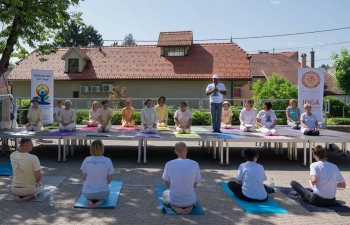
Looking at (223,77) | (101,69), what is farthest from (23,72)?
(223,77)

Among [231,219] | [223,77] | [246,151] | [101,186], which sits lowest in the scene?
[231,219]

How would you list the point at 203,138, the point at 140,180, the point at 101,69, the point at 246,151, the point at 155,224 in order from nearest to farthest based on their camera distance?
the point at 155,224 < the point at 246,151 < the point at 140,180 < the point at 203,138 < the point at 101,69

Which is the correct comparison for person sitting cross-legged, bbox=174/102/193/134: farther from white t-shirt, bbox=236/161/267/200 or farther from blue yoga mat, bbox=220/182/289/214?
white t-shirt, bbox=236/161/267/200

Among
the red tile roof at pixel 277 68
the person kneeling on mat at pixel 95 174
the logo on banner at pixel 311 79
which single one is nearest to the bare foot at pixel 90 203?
the person kneeling on mat at pixel 95 174

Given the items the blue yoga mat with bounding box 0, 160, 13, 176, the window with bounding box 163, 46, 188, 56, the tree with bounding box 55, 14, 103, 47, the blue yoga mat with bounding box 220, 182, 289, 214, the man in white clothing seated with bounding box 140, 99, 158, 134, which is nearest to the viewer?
the blue yoga mat with bounding box 220, 182, 289, 214

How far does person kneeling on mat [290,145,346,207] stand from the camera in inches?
210

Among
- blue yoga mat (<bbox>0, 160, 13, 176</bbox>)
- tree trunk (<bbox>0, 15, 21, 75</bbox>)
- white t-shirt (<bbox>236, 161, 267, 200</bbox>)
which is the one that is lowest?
blue yoga mat (<bbox>0, 160, 13, 176</bbox>)

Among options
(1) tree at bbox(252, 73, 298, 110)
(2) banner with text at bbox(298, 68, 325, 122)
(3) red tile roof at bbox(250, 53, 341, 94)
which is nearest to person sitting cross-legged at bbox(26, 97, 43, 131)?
(2) banner with text at bbox(298, 68, 325, 122)

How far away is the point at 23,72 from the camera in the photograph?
26484 millimetres

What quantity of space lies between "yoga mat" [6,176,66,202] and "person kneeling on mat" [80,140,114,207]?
988mm

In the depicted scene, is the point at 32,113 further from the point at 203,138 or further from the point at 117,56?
the point at 117,56

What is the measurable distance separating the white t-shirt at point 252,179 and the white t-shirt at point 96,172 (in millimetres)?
2154

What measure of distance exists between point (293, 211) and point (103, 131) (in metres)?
6.50

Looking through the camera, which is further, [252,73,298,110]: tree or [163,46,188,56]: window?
[163,46,188,56]: window
